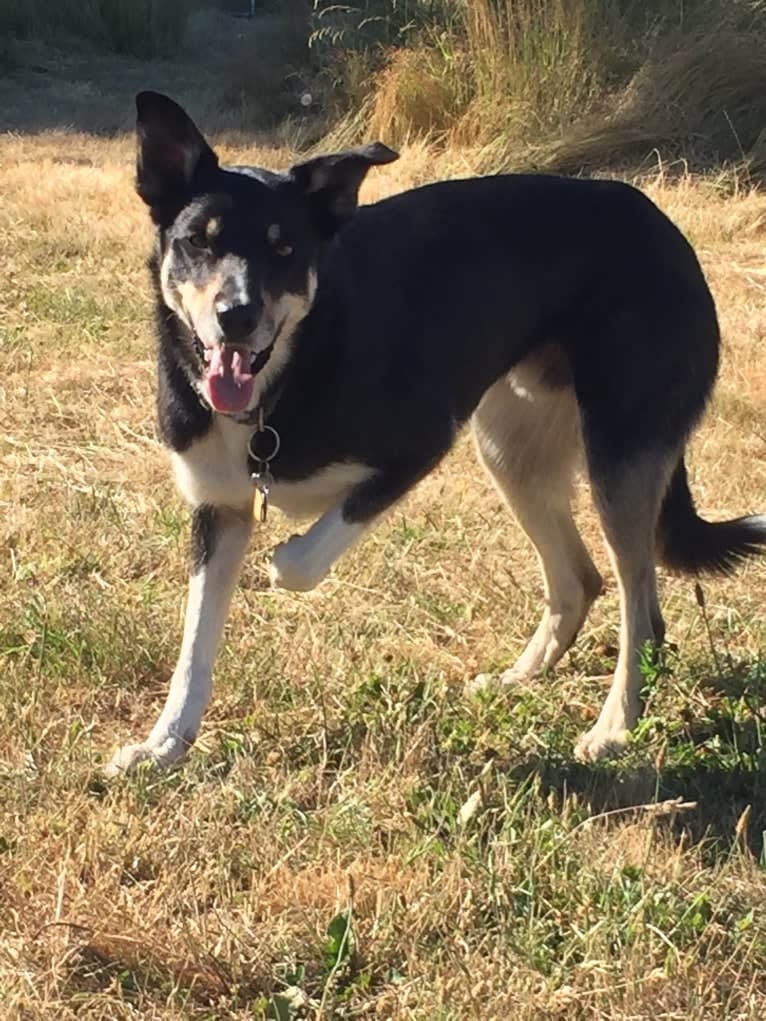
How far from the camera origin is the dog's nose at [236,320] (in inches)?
116

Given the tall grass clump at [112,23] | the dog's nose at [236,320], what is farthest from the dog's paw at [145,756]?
the tall grass clump at [112,23]

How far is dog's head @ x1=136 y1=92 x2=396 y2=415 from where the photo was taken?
3.02 meters

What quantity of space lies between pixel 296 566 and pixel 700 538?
1.21m

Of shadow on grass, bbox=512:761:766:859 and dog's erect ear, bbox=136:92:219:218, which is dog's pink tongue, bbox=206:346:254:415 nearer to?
dog's erect ear, bbox=136:92:219:218

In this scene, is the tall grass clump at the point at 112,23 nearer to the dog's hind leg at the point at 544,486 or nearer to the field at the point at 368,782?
the field at the point at 368,782

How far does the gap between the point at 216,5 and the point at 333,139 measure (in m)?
18.3

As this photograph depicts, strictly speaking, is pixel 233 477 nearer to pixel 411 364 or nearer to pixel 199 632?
pixel 199 632

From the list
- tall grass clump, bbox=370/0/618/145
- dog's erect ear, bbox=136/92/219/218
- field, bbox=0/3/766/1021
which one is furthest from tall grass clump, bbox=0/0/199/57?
dog's erect ear, bbox=136/92/219/218

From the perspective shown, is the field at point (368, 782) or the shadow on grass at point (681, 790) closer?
the field at point (368, 782)

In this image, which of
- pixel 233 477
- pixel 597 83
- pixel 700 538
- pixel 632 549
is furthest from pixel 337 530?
pixel 597 83

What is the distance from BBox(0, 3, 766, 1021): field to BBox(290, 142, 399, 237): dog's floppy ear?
94cm

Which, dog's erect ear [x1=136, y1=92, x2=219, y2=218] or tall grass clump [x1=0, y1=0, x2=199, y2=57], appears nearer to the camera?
dog's erect ear [x1=136, y1=92, x2=219, y2=218]

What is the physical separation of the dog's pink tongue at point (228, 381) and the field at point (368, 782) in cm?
82

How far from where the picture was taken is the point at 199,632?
10.9 ft
